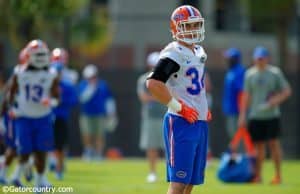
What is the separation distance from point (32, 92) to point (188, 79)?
4.35 m

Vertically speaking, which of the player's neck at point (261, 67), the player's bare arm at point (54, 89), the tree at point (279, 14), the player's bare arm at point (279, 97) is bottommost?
the tree at point (279, 14)

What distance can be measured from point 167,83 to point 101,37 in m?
22.3

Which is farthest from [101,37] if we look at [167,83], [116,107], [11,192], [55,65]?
[167,83]

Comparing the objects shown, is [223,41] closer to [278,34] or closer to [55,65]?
[278,34]

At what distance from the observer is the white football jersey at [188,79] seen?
10.1 metres

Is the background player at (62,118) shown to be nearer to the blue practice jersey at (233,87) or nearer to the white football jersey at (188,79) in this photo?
the blue practice jersey at (233,87)

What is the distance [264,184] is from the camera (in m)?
16.4

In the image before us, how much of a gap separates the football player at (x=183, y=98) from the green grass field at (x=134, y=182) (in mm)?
4262

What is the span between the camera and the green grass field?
14836 mm

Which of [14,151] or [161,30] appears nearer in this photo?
[14,151]

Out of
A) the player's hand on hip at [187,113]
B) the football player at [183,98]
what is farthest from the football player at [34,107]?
the player's hand on hip at [187,113]

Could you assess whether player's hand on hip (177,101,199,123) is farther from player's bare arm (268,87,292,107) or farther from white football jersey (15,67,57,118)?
player's bare arm (268,87,292,107)

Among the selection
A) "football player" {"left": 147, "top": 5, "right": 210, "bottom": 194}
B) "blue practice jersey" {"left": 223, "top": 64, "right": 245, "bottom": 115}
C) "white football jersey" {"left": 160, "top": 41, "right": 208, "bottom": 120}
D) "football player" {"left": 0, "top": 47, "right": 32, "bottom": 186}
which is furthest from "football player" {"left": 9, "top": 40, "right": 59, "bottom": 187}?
"blue practice jersey" {"left": 223, "top": 64, "right": 245, "bottom": 115}

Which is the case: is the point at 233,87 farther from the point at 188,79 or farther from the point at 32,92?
the point at 188,79
